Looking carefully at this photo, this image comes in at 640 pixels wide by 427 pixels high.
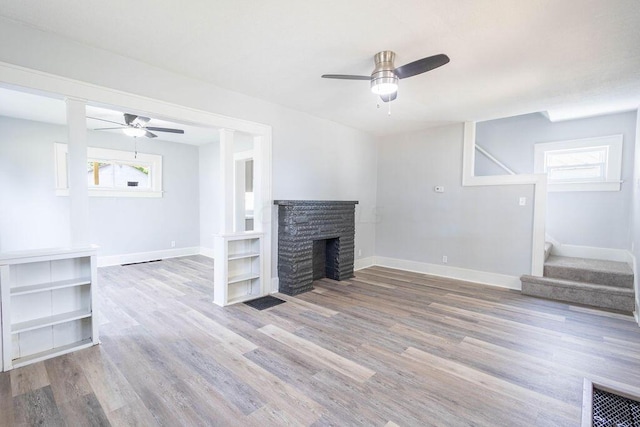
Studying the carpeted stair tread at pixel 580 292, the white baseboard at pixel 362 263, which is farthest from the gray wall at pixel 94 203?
the carpeted stair tread at pixel 580 292

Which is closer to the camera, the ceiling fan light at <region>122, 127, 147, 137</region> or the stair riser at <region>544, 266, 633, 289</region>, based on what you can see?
the stair riser at <region>544, 266, 633, 289</region>

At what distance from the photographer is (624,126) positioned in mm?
4348

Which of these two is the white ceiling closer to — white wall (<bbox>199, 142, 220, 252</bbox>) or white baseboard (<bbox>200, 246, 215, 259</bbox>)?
white wall (<bbox>199, 142, 220, 252</bbox>)

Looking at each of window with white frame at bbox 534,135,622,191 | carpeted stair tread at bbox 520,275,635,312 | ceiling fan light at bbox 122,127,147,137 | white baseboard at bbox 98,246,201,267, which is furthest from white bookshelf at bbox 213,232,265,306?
window with white frame at bbox 534,135,622,191

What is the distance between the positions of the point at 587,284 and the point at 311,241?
3.82 meters

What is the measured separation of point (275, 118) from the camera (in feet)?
13.4

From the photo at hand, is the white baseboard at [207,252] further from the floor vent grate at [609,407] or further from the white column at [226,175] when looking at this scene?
the floor vent grate at [609,407]

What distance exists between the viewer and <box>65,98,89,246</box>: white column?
8.25ft

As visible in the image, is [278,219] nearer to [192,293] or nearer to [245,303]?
[245,303]

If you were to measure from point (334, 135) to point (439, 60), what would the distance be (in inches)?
114

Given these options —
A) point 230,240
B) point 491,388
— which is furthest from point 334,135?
point 491,388

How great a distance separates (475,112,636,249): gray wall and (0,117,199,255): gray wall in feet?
21.3

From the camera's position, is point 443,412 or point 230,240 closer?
point 443,412

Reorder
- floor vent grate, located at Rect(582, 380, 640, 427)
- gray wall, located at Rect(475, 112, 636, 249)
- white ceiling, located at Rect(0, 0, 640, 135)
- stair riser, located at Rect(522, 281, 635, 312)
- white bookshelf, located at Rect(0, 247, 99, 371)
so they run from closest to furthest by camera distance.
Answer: floor vent grate, located at Rect(582, 380, 640, 427), white ceiling, located at Rect(0, 0, 640, 135), white bookshelf, located at Rect(0, 247, 99, 371), stair riser, located at Rect(522, 281, 635, 312), gray wall, located at Rect(475, 112, 636, 249)
